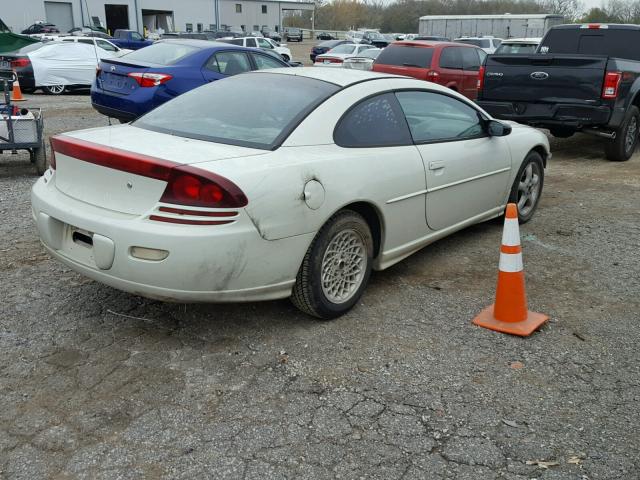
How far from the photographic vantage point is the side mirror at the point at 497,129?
5256mm

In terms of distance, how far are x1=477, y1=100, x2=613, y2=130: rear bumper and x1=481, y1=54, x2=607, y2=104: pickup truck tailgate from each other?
0.08 m

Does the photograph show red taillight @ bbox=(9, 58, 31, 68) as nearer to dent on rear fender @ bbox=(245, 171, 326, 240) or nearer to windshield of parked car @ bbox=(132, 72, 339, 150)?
windshield of parked car @ bbox=(132, 72, 339, 150)

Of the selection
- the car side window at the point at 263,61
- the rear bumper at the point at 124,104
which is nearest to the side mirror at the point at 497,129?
the rear bumper at the point at 124,104

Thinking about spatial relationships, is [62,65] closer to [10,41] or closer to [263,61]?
[10,41]

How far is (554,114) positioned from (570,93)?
0.34m

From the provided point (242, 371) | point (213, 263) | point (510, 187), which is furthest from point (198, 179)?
point (510, 187)

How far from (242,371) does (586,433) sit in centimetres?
171

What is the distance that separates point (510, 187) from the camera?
569cm

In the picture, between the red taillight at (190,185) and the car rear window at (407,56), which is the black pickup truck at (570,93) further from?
the red taillight at (190,185)

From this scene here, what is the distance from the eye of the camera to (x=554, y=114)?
29.1 ft

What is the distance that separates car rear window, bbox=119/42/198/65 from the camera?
9.74m

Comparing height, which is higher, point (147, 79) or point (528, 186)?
point (147, 79)

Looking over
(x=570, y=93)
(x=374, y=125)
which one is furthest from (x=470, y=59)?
(x=374, y=125)

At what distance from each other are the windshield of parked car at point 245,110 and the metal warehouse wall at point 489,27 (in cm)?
3294
